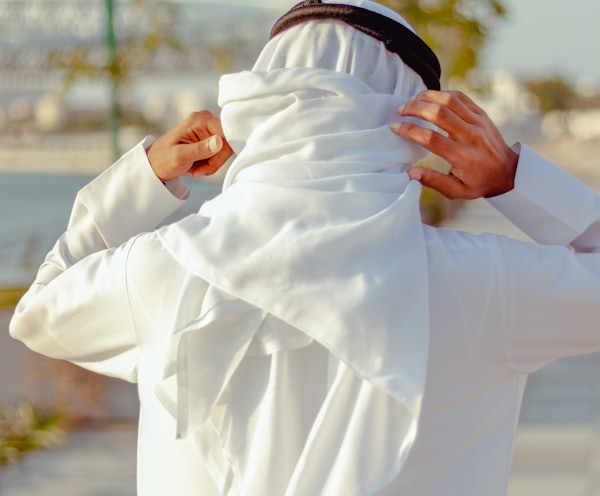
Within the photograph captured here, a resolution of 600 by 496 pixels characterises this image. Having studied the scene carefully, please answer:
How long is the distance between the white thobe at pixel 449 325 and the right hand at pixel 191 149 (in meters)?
0.21

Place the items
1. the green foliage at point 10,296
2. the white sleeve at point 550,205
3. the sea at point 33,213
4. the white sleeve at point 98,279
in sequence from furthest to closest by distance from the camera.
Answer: the sea at point 33,213
the green foliage at point 10,296
the white sleeve at point 550,205
the white sleeve at point 98,279

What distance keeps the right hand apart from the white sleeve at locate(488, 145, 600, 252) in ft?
1.25

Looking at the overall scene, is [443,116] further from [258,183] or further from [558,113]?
[558,113]

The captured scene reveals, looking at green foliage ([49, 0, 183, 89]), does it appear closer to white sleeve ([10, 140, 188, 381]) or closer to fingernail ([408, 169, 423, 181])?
white sleeve ([10, 140, 188, 381])

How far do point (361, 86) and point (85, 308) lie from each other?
0.42 metres

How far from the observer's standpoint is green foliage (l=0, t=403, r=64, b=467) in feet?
14.7

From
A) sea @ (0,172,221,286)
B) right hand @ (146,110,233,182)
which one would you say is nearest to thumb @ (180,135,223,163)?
right hand @ (146,110,233,182)

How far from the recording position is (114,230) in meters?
1.58

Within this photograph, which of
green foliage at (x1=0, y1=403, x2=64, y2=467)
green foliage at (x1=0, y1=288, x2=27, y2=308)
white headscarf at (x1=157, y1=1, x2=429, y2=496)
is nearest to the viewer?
white headscarf at (x1=157, y1=1, x2=429, y2=496)

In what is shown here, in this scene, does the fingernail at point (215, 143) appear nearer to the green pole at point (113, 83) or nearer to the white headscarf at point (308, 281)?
the white headscarf at point (308, 281)

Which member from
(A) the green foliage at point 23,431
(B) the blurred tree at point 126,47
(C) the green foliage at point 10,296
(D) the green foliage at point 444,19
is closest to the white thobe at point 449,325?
(A) the green foliage at point 23,431

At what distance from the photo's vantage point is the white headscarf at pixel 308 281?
4.05 ft

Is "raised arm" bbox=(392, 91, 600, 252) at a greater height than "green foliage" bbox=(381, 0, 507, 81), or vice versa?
"raised arm" bbox=(392, 91, 600, 252)

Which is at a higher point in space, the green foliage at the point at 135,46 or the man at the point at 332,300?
the man at the point at 332,300
